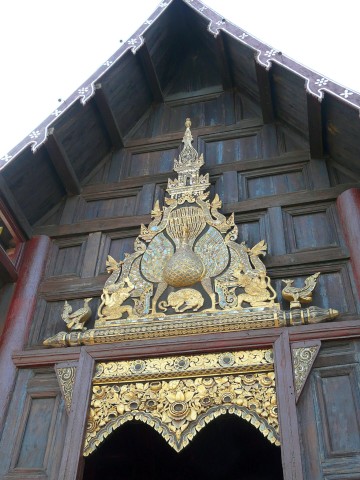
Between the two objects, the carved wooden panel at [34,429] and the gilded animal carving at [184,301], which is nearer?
the carved wooden panel at [34,429]

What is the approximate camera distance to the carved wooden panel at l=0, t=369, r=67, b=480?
183 inches

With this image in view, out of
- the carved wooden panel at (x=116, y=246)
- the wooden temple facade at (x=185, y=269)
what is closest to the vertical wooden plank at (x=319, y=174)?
the wooden temple facade at (x=185, y=269)

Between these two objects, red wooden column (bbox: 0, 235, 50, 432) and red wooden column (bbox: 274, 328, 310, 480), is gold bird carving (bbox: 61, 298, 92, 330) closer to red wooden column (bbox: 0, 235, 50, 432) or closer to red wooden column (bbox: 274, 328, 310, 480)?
red wooden column (bbox: 0, 235, 50, 432)

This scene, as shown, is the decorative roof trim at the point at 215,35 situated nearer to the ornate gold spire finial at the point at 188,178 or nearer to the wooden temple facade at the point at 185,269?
the wooden temple facade at the point at 185,269

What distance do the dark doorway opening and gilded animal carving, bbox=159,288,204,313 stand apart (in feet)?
7.31

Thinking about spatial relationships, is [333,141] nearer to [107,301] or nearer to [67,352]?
[107,301]

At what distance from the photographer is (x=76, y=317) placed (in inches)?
216

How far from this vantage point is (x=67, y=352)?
5.22 m

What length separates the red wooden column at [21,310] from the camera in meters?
5.20

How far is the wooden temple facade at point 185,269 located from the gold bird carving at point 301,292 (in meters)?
0.02

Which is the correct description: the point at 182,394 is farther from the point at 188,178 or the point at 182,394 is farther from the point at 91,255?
the point at 188,178

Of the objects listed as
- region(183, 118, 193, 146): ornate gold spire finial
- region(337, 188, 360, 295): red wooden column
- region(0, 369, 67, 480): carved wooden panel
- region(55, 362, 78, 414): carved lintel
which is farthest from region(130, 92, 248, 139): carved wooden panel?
region(0, 369, 67, 480): carved wooden panel

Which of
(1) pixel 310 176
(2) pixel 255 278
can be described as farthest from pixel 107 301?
(1) pixel 310 176

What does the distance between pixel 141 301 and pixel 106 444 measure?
2264 mm
